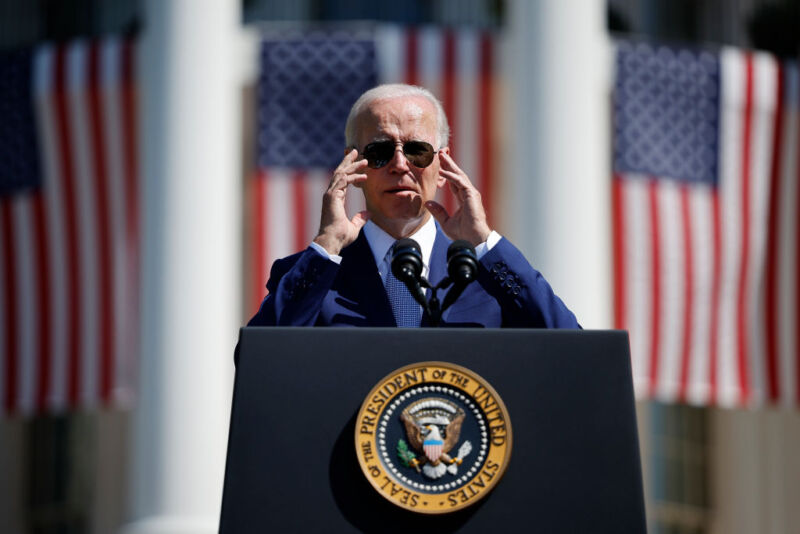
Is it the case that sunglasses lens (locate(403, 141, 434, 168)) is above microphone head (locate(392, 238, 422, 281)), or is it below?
above

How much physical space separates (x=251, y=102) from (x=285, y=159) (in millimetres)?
984

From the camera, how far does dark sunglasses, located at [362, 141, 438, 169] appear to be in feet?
9.45

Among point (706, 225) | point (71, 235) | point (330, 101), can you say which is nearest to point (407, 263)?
point (330, 101)

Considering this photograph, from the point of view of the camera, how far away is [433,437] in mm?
2227

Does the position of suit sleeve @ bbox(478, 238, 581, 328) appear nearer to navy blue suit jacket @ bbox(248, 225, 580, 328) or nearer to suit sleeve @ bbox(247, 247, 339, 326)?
navy blue suit jacket @ bbox(248, 225, 580, 328)

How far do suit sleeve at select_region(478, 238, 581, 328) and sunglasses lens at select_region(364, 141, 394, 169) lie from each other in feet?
1.03

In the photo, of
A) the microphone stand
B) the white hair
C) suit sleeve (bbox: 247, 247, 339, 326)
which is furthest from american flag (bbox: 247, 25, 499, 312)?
the microphone stand

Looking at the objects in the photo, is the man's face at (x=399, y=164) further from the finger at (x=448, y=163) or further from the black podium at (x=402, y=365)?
the black podium at (x=402, y=365)

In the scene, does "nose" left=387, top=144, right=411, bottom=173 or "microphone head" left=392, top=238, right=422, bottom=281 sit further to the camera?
"nose" left=387, top=144, right=411, bottom=173

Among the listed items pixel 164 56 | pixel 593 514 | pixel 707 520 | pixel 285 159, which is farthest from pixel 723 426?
pixel 593 514

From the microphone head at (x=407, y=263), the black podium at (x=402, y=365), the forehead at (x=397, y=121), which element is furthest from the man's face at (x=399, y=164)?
the black podium at (x=402, y=365)

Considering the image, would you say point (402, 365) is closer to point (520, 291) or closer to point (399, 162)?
point (520, 291)

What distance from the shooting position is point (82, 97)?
39.8 ft

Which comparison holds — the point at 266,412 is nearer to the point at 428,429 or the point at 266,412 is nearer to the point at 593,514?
the point at 428,429
